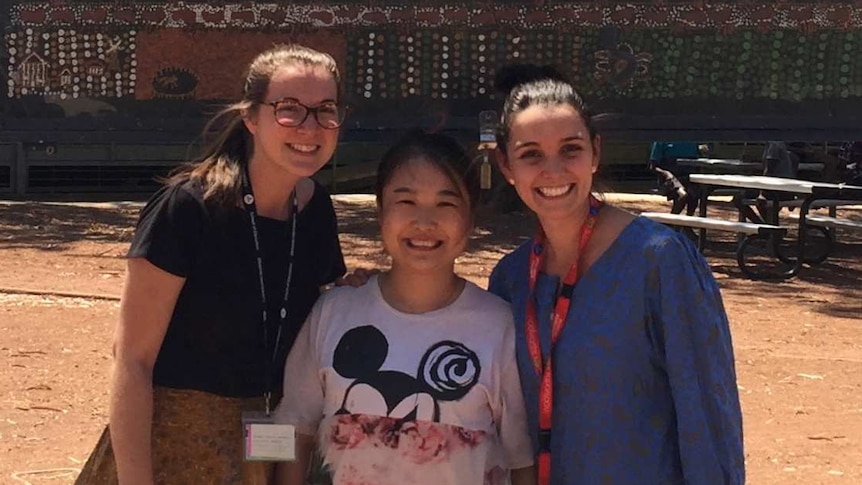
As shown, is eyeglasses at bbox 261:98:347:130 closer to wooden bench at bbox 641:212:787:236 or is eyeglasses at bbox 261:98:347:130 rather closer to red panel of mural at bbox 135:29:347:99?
wooden bench at bbox 641:212:787:236

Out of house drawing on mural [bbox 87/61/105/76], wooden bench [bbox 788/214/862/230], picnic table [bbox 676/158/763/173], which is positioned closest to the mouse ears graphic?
wooden bench [bbox 788/214/862/230]

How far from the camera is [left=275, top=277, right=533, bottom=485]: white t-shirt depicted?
107 inches

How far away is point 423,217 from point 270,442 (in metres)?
0.60

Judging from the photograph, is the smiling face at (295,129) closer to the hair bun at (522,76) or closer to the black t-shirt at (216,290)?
the black t-shirt at (216,290)

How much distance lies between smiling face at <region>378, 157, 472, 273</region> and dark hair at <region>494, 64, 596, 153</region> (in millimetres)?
168

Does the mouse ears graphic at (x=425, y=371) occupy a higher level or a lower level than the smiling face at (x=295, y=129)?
lower

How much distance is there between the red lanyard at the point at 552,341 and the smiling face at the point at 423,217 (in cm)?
22

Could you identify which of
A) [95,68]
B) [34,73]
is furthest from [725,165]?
[34,73]

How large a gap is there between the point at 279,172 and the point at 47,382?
4.33 metres

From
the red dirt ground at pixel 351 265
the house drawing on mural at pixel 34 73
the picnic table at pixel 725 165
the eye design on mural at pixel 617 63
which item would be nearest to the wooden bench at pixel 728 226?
the red dirt ground at pixel 351 265

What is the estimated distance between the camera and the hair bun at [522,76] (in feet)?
9.44

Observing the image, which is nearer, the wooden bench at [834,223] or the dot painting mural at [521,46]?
the wooden bench at [834,223]

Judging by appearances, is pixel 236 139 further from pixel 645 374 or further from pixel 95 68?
pixel 95 68

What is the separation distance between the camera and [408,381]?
271 centimetres
